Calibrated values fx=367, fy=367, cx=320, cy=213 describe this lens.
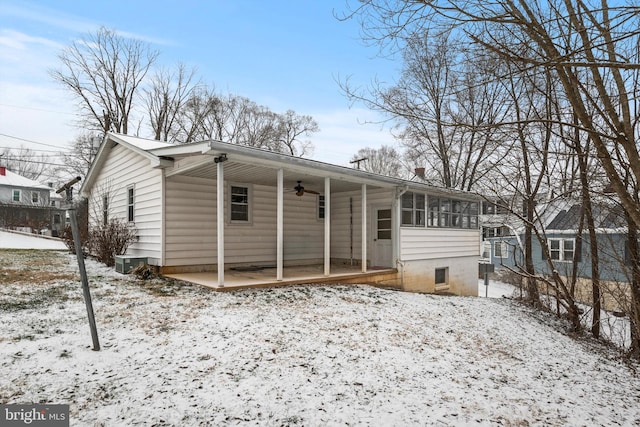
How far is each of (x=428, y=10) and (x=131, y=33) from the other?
959 inches

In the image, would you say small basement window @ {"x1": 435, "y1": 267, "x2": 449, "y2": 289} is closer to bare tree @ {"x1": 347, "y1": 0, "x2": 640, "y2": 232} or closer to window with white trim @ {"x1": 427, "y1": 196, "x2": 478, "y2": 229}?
window with white trim @ {"x1": 427, "y1": 196, "x2": 478, "y2": 229}

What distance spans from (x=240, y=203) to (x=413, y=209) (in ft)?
16.3

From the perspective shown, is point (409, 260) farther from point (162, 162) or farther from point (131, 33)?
point (131, 33)

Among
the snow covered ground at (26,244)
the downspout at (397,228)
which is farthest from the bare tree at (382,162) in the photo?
the snow covered ground at (26,244)

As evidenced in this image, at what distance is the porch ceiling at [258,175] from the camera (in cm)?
779

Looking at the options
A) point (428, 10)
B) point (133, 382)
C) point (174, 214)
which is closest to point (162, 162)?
point (174, 214)

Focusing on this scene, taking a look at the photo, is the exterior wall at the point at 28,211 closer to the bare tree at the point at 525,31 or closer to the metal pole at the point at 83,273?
the metal pole at the point at 83,273

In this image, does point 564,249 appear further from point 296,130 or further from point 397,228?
point 296,130

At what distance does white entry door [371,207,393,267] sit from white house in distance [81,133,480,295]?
0.10 feet

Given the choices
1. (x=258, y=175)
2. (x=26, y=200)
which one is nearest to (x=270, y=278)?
(x=258, y=175)

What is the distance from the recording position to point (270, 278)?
7910mm

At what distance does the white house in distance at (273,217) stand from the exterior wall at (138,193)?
26 millimetres

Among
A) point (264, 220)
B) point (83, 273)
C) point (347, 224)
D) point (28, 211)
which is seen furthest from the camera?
point (28, 211)

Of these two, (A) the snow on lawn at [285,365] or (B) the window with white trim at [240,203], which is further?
(B) the window with white trim at [240,203]
